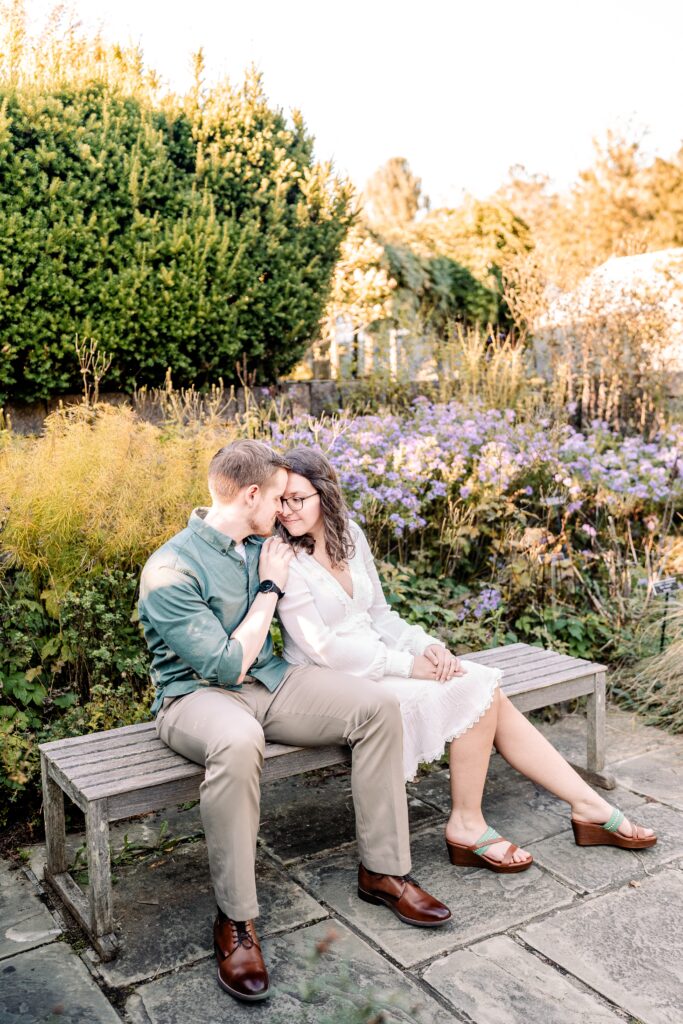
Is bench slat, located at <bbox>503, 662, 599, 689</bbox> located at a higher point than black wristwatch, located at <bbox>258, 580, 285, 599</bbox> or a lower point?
lower

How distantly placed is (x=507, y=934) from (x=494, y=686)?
730mm

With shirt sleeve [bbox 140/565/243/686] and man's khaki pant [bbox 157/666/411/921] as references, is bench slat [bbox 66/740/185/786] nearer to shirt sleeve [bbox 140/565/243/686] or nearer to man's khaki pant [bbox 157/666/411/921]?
man's khaki pant [bbox 157/666/411/921]

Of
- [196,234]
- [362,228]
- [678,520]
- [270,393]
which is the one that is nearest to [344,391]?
[270,393]

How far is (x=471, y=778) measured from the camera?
2893 mm

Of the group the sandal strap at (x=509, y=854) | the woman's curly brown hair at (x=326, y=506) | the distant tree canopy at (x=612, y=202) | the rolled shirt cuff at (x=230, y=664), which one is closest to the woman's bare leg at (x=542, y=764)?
the sandal strap at (x=509, y=854)

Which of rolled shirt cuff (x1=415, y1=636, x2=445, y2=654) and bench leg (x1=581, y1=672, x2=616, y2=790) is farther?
bench leg (x1=581, y1=672, x2=616, y2=790)

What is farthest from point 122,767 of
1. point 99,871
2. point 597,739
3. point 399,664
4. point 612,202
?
point 612,202

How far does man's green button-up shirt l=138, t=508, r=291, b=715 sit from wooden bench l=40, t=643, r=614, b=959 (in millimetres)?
189

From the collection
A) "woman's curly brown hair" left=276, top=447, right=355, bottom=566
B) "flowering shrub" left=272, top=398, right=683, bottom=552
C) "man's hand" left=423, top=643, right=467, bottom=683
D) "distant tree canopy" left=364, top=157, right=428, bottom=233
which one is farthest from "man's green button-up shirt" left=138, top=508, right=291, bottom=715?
"distant tree canopy" left=364, top=157, right=428, bottom=233

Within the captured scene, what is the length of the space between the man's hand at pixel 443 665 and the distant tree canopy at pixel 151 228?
3.50m

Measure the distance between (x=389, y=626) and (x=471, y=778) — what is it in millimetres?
584

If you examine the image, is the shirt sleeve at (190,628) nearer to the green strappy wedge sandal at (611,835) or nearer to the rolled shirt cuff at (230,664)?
the rolled shirt cuff at (230,664)

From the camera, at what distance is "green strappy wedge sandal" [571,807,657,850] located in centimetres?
298

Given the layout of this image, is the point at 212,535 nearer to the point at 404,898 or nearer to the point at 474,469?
the point at 404,898
